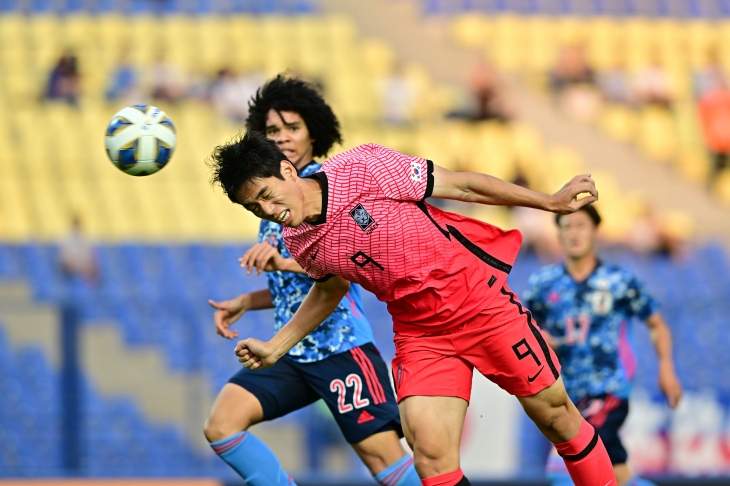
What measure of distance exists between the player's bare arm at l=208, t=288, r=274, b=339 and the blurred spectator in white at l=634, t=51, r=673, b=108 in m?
12.6

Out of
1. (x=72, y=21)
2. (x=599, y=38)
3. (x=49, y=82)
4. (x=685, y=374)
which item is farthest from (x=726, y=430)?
(x=72, y=21)

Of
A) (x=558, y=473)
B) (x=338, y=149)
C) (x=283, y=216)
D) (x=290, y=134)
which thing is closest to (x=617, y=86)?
(x=338, y=149)

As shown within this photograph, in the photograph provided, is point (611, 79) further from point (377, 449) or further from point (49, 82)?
point (377, 449)

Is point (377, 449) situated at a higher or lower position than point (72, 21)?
lower

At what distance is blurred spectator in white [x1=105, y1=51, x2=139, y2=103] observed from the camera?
601 inches

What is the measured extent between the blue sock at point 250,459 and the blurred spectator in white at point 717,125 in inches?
492

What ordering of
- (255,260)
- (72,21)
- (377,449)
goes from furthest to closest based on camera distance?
(72,21), (377,449), (255,260)

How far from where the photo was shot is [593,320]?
614cm

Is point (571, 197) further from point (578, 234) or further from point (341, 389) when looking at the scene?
point (578, 234)

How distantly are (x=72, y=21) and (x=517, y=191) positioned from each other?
13.6m

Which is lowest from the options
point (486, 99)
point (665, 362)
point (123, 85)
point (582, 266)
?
point (665, 362)

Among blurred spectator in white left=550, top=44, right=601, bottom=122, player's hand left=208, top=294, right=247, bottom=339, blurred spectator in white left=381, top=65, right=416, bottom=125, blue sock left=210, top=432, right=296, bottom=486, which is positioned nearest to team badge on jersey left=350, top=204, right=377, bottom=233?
player's hand left=208, top=294, right=247, bottom=339

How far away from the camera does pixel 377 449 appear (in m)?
5.23

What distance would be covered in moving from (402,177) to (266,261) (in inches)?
31.9
